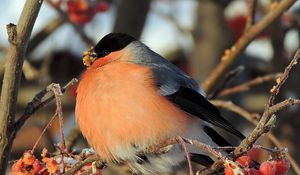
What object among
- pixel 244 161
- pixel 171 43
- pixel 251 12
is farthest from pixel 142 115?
pixel 171 43

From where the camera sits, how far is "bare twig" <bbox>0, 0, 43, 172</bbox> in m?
1.72

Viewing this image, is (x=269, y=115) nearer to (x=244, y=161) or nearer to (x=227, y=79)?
(x=244, y=161)

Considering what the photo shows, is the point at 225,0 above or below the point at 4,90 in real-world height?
above

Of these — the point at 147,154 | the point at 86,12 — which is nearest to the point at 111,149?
the point at 147,154

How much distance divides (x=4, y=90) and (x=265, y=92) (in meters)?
2.50

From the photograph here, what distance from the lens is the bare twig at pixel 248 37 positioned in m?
2.52

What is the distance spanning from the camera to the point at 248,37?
2641 mm

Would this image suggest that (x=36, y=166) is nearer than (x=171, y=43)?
Yes

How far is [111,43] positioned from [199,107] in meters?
0.43

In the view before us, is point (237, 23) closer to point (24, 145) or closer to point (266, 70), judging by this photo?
point (266, 70)

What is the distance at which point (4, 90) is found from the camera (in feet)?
5.82

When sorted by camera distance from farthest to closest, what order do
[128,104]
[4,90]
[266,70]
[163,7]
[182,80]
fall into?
[163,7]
[266,70]
[182,80]
[128,104]
[4,90]

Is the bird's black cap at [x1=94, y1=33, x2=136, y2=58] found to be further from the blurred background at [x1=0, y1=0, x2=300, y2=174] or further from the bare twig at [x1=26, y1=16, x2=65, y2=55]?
the bare twig at [x1=26, y1=16, x2=65, y2=55]

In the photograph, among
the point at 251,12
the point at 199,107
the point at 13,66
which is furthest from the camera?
the point at 251,12
